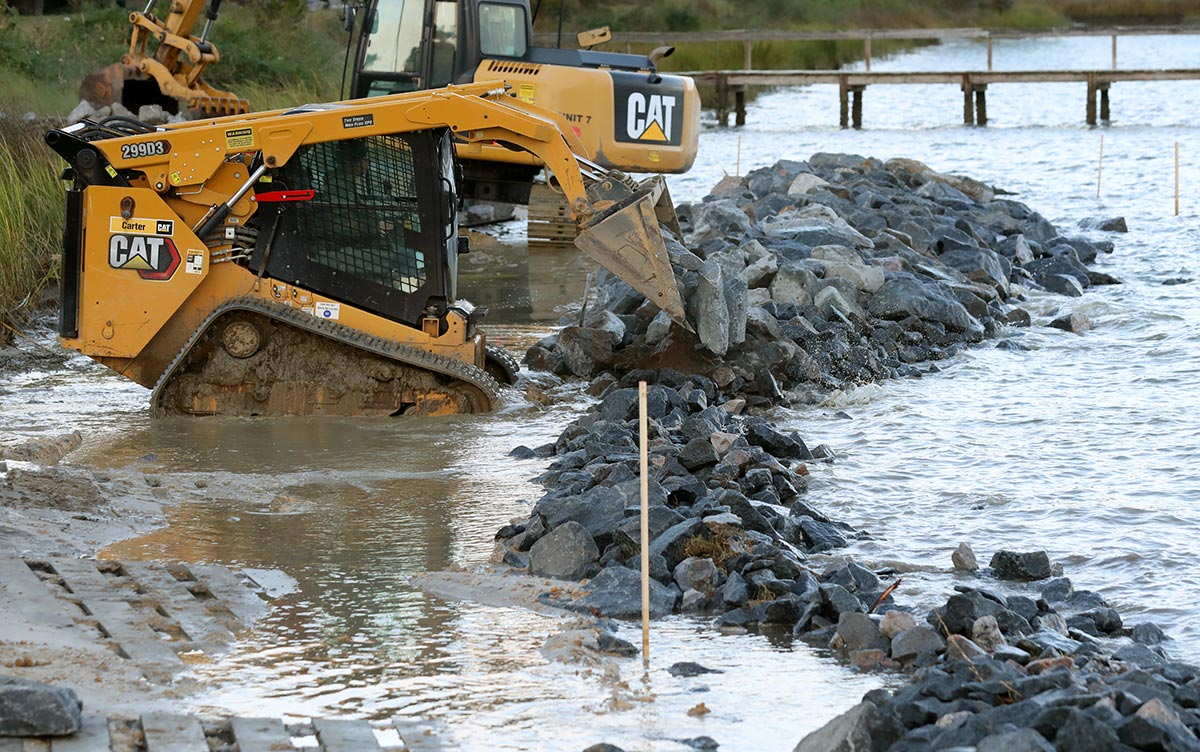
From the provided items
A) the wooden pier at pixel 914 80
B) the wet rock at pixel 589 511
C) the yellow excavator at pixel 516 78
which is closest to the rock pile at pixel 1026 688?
the wet rock at pixel 589 511

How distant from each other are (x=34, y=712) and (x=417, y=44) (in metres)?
13.3

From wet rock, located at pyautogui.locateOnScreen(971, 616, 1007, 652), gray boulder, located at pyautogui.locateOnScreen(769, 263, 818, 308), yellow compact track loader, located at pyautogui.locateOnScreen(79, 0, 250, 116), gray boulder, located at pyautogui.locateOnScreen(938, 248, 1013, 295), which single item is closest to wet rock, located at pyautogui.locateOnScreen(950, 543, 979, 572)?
wet rock, located at pyautogui.locateOnScreen(971, 616, 1007, 652)

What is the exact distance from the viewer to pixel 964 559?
289 inches

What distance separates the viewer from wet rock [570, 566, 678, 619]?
22.0ft

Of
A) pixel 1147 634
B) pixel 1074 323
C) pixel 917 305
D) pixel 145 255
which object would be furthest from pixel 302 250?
pixel 1074 323

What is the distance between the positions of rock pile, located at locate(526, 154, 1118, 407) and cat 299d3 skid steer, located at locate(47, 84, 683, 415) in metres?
1.25

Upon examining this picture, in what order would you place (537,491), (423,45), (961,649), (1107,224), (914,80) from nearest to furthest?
(961,649) → (537,491) → (423,45) → (1107,224) → (914,80)

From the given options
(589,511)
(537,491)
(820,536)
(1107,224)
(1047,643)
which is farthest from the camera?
(1107,224)

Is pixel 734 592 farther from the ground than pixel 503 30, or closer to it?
closer to it

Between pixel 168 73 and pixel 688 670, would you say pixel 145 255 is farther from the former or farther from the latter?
pixel 168 73

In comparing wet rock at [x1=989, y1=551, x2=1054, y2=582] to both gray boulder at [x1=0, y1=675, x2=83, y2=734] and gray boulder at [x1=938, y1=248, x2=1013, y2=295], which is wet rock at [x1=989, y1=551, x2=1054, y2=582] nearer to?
gray boulder at [x1=0, y1=675, x2=83, y2=734]

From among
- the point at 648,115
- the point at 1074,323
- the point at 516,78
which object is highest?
the point at 516,78

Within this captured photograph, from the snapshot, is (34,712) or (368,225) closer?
(34,712)

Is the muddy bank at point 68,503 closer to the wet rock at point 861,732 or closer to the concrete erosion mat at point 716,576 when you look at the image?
the concrete erosion mat at point 716,576
